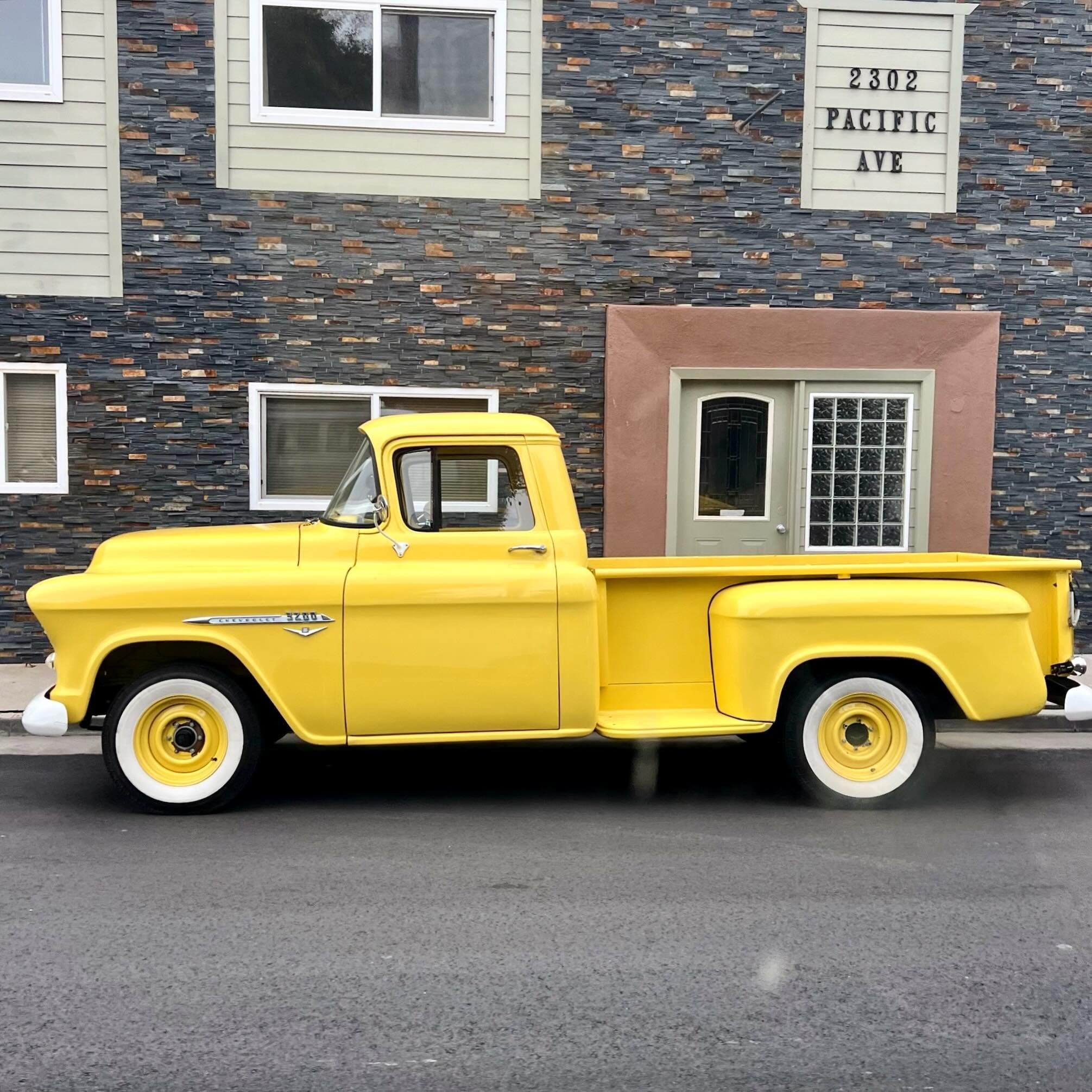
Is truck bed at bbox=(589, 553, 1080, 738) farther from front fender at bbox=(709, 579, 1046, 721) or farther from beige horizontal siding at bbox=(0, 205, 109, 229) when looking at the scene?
beige horizontal siding at bbox=(0, 205, 109, 229)

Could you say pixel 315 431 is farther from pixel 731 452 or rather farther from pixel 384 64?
pixel 731 452

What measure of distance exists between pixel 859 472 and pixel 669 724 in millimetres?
5123

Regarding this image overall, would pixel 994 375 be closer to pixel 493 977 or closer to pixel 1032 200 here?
pixel 1032 200

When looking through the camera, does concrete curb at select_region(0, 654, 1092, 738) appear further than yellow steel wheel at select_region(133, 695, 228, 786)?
Yes

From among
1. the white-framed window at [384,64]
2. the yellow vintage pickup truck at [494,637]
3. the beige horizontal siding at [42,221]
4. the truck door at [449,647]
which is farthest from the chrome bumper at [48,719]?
the white-framed window at [384,64]

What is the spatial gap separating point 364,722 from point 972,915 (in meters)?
2.96

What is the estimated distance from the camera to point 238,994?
3.65 m

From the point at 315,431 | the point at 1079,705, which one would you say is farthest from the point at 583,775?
the point at 315,431

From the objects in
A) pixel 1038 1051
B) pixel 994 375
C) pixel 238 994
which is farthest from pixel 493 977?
pixel 994 375

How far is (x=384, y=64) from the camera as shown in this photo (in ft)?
31.9

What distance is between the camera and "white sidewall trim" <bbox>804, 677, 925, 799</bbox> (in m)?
5.88

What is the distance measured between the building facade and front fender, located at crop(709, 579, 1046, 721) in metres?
4.10

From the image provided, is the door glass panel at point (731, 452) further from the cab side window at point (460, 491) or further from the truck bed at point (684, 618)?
the cab side window at point (460, 491)

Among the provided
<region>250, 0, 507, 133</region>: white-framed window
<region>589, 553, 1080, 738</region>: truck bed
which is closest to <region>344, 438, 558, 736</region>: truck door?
<region>589, 553, 1080, 738</region>: truck bed
